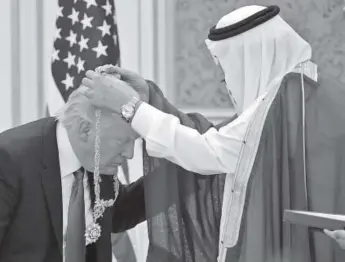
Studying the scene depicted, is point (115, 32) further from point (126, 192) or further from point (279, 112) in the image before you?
point (279, 112)

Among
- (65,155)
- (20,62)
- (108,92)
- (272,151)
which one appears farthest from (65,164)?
(20,62)

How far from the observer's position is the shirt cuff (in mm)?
1631

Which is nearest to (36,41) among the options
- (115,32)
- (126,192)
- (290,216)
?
(115,32)

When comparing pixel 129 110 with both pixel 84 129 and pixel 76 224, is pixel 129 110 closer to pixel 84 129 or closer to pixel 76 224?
pixel 84 129

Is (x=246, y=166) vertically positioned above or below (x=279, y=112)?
below

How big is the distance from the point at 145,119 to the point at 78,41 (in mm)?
1529

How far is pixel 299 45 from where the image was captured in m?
1.67

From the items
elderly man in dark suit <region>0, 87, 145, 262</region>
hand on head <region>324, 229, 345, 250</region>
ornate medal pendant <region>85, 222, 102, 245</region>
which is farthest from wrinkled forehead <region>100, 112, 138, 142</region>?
hand on head <region>324, 229, 345, 250</region>

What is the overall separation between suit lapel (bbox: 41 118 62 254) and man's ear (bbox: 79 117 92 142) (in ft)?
0.29

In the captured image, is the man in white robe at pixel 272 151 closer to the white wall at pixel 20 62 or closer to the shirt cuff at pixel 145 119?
the shirt cuff at pixel 145 119

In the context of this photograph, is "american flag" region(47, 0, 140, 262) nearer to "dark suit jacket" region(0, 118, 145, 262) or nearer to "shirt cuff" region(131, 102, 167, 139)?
"dark suit jacket" region(0, 118, 145, 262)

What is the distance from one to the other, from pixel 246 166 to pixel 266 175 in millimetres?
57

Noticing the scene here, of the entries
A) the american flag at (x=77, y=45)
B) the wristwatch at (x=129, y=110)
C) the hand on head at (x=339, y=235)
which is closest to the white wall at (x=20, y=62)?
the american flag at (x=77, y=45)

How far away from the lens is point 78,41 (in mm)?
3055
